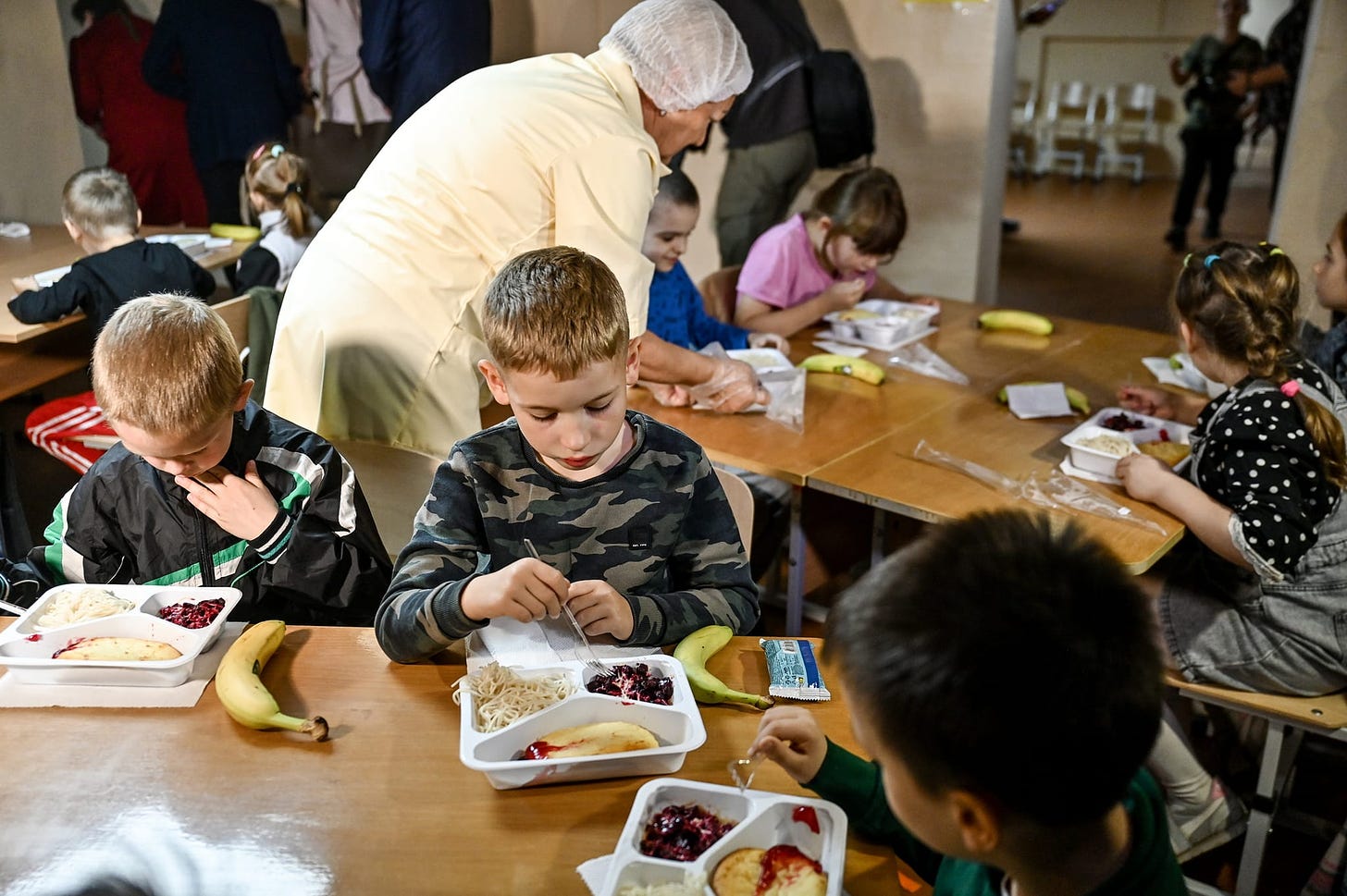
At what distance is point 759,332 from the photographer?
3207 millimetres

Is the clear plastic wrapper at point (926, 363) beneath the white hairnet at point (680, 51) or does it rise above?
beneath

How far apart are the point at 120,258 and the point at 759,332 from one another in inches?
76.9

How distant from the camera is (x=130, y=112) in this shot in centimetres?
403

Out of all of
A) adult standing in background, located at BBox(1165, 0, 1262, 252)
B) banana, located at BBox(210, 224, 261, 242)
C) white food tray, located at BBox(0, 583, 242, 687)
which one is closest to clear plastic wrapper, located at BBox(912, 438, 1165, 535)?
white food tray, located at BBox(0, 583, 242, 687)

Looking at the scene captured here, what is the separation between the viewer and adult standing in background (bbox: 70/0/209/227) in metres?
3.93

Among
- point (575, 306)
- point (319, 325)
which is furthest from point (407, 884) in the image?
point (319, 325)

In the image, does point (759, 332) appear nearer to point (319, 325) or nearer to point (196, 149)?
point (319, 325)

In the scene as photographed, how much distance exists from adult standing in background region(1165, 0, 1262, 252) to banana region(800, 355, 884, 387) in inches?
220

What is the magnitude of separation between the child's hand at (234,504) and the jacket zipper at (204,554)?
4 centimetres

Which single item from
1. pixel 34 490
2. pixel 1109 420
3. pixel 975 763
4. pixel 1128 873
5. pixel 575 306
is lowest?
pixel 34 490

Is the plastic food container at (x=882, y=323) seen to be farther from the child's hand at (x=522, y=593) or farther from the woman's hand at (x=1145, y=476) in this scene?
the child's hand at (x=522, y=593)

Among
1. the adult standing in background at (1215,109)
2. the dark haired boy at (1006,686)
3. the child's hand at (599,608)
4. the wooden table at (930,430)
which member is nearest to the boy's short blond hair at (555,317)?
the child's hand at (599,608)

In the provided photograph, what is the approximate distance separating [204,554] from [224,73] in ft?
9.41

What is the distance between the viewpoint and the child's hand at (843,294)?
3258mm
